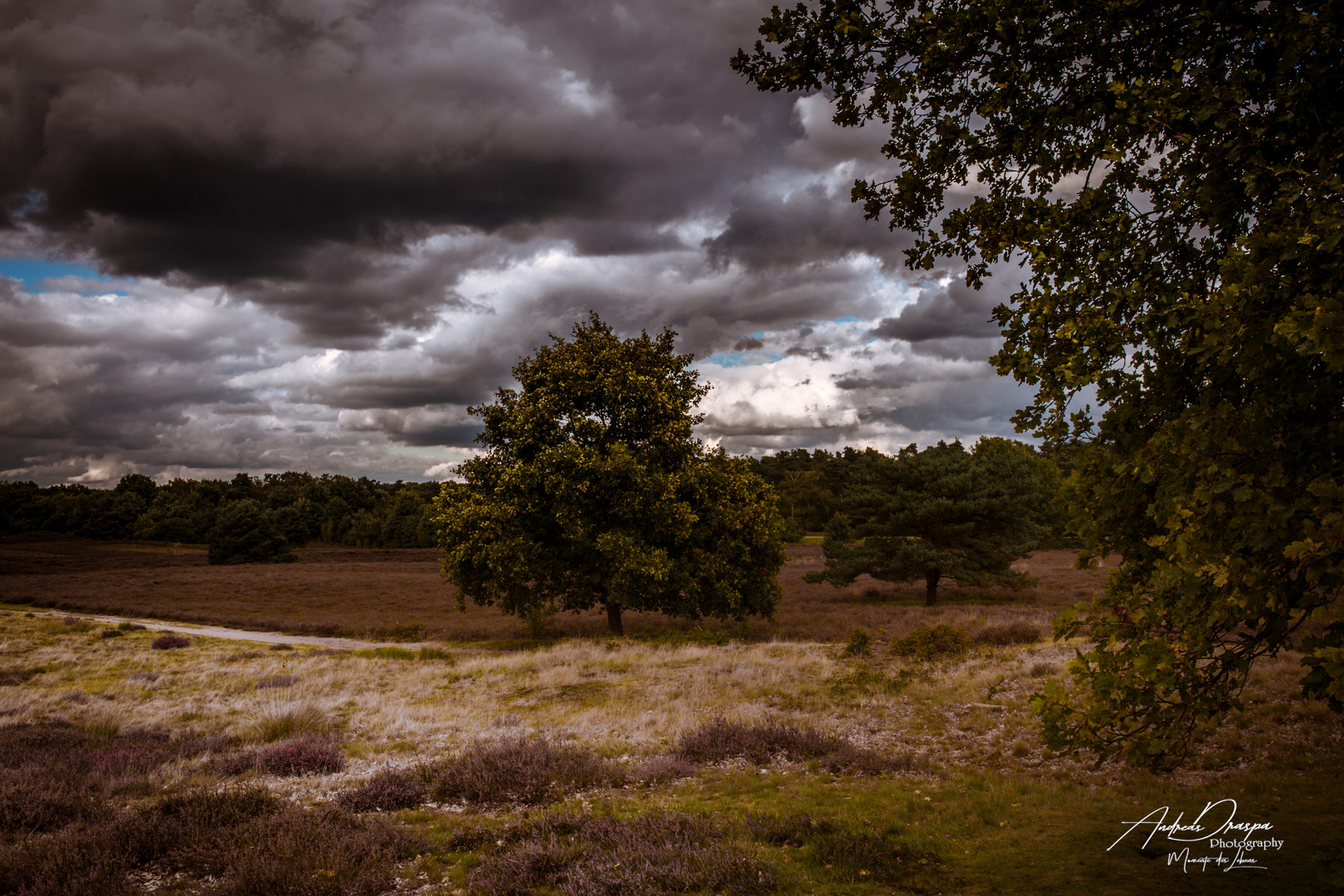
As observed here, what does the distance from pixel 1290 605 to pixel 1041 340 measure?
2919mm

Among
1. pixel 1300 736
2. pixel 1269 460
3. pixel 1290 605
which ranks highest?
pixel 1269 460

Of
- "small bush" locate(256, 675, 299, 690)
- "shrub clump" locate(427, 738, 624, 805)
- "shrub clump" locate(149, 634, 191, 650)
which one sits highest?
"shrub clump" locate(427, 738, 624, 805)

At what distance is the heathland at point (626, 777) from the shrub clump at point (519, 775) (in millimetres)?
54

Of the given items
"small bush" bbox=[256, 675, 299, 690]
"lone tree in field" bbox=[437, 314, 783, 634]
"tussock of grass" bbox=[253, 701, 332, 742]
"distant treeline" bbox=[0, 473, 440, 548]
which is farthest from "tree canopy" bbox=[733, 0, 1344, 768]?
"distant treeline" bbox=[0, 473, 440, 548]

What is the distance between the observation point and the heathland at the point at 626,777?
6.16 meters

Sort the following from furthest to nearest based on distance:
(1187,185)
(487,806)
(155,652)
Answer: (155,652)
(487,806)
(1187,185)

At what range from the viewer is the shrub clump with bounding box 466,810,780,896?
5859 millimetres

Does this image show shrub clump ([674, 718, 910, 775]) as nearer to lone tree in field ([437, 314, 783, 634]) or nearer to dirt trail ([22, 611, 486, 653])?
lone tree in field ([437, 314, 783, 634])

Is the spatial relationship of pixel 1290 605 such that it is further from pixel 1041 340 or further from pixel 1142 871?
pixel 1142 871

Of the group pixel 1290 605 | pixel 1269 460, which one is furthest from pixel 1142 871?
pixel 1269 460

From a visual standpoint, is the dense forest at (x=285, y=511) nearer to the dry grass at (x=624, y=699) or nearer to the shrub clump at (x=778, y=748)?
the dry grass at (x=624, y=699)

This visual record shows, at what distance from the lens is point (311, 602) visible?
1961 inches

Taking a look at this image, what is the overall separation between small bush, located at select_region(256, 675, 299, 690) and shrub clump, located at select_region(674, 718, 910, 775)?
13171 mm

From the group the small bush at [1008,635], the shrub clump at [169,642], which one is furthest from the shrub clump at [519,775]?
the shrub clump at [169,642]
